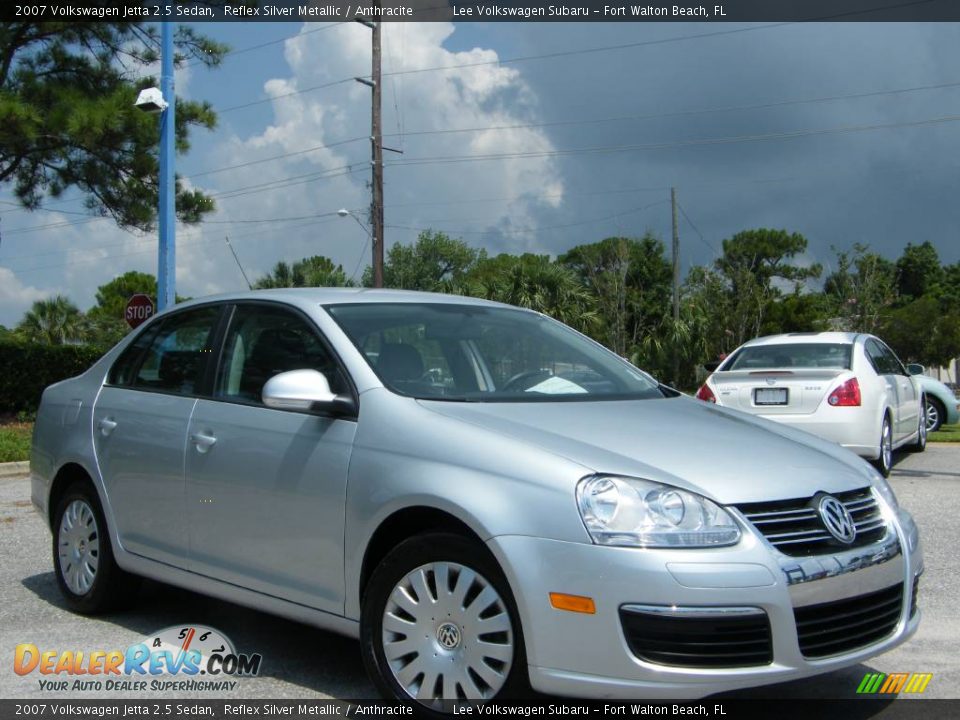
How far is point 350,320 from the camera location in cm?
443

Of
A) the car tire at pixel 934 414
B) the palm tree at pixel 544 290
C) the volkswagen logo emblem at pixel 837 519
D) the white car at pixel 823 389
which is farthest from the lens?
the palm tree at pixel 544 290

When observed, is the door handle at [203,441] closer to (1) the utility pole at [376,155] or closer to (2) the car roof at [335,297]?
(2) the car roof at [335,297]

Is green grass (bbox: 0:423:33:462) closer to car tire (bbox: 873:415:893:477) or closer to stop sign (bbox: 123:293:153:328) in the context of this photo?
stop sign (bbox: 123:293:153:328)

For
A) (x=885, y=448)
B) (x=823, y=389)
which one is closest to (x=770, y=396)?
(x=823, y=389)

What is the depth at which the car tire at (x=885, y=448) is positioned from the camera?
10320 mm

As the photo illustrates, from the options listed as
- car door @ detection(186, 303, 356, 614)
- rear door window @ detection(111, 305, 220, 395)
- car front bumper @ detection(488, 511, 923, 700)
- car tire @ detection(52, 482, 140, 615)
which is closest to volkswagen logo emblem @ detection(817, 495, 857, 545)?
car front bumper @ detection(488, 511, 923, 700)

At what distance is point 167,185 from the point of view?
51.1 ft

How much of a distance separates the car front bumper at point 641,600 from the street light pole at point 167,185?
12890 millimetres

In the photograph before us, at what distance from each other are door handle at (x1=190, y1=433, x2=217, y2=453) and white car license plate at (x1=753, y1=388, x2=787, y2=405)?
707cm

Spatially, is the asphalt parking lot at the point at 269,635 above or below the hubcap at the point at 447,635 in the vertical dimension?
below

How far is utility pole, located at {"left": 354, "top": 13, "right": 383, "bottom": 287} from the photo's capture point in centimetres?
2580

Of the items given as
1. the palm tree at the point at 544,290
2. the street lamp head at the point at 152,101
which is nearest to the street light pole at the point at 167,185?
the street lamp head at the point at 152,101

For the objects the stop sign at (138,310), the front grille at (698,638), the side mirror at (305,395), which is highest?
the stop sign at (138,310)

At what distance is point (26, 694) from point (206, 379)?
4.92 ft
